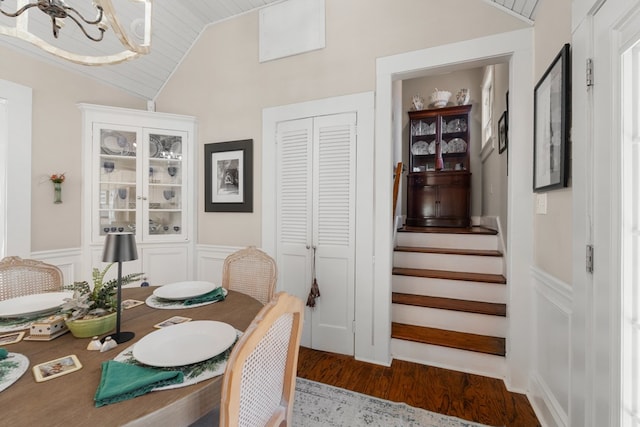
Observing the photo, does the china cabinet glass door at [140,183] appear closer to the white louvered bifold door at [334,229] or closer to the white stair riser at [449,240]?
the white louvered bifold door at [334,229]

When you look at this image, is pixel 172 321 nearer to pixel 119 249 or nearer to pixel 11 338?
pixel 119 249

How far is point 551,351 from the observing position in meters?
1.61

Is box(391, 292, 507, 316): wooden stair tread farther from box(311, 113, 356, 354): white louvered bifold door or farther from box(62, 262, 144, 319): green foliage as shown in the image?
box(62, 262, 144, 319): green foliage

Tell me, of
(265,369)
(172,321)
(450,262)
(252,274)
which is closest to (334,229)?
(252,274)

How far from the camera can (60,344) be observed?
3.57 ft

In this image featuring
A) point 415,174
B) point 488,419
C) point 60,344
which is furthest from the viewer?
point 415,174

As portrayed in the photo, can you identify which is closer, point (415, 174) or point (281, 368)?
point (281, 368)

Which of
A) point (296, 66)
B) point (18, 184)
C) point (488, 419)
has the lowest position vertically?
point (488, 419)

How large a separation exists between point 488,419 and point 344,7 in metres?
3.22

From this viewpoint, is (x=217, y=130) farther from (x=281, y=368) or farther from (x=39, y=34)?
(x=281, y=368)

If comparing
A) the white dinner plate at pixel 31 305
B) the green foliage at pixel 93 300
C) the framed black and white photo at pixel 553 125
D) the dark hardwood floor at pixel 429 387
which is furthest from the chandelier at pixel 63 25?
the dark hardwood floor at pixel 429 387

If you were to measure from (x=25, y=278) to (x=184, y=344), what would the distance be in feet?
4.78

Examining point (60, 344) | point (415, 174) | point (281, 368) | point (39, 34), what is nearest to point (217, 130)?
point (39, 34)

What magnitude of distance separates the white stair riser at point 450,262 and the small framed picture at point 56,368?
110 inches
